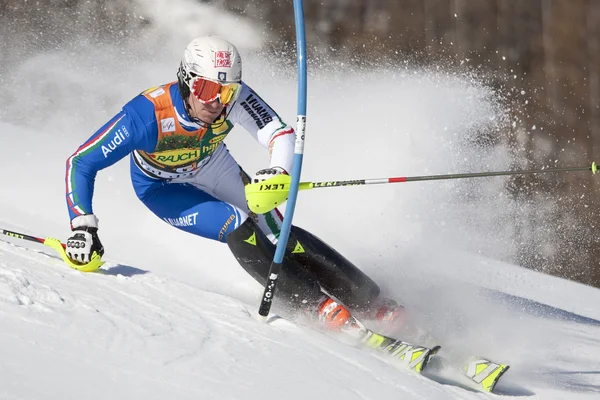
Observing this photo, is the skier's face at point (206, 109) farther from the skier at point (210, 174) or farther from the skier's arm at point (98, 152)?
the skier's arm at point (98, 152)

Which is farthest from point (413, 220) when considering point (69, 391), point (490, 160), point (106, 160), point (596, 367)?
point (69, 391)

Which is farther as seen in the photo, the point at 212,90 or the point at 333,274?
the point at 333,274

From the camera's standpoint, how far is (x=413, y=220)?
6.02m

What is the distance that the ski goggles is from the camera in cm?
299

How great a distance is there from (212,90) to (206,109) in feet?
0.38

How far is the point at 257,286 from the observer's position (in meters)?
4.12

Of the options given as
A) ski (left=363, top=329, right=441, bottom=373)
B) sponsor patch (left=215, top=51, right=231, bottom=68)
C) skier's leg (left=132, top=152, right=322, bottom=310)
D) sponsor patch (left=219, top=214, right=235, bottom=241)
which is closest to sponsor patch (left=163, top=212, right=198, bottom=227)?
skier's leg (left=132, top=152, right=322, bottom=310)

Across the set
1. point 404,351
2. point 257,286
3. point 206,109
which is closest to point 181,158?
point 206,109

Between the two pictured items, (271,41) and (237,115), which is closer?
(237,115)

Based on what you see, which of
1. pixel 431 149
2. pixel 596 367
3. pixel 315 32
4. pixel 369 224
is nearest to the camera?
pixel 596 367

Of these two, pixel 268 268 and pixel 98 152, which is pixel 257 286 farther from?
pixel 98 152

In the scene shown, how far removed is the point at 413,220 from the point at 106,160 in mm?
3391

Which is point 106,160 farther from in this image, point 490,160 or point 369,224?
point 490,160

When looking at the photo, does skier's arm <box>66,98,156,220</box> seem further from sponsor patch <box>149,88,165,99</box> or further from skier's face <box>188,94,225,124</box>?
skier's face <box>188,94,225,124</box>
